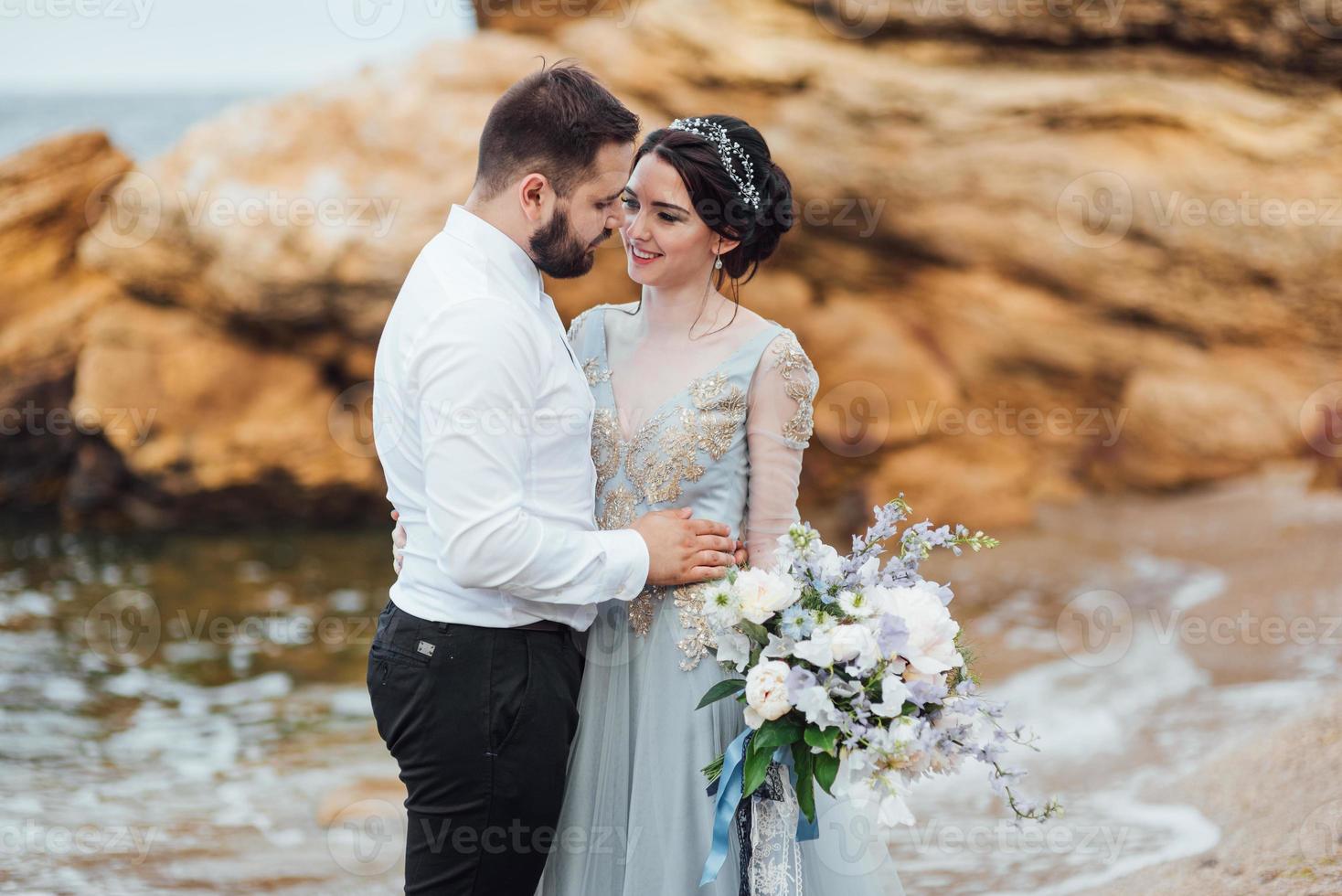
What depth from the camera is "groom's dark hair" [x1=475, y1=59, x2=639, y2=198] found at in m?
2.23

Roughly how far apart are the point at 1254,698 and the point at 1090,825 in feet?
5.82

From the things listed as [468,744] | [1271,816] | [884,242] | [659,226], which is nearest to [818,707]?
[468,744]

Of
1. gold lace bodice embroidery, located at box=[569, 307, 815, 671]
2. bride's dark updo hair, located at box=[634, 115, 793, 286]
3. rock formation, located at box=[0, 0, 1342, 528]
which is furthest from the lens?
rock formation, located at box=[0, 0, 1342, 528]

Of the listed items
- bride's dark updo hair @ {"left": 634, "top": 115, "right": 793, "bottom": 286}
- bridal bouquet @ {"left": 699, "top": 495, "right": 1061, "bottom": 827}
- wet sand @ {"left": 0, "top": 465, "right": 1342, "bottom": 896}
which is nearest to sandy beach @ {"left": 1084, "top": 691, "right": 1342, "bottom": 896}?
wet sand @ {"left": 0, "top": 465, "right": 1342, "bottom": 896}

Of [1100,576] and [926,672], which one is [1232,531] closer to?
[1100,576]

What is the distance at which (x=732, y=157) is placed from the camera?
9.02ft

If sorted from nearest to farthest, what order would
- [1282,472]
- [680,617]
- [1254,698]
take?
[680,617] → [1254,698] → [1282,472]

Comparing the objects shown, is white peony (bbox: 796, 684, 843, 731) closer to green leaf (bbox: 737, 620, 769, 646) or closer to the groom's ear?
green leaf (bbox: 737, 620, 769, 646)

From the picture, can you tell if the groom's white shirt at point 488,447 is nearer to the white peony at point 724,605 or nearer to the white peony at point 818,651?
the white peony at point 724,605

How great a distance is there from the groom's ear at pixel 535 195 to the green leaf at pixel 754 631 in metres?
0.88

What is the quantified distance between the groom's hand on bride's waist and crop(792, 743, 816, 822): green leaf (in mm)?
431

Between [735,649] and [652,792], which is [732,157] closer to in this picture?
[735,649]

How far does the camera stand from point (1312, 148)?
7.57 m

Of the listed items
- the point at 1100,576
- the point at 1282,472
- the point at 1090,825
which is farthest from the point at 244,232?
the point at 1282,472
